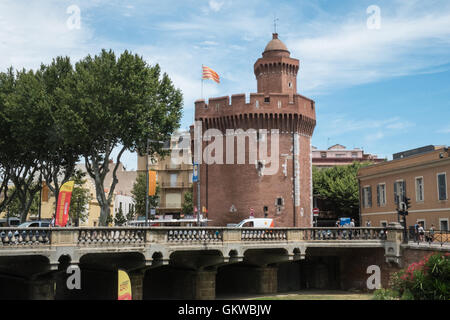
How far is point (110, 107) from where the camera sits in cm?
3909

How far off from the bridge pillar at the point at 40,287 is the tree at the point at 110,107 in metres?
9.10

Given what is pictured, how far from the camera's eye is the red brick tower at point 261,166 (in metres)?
49.4

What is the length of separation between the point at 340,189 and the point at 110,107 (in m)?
37.2

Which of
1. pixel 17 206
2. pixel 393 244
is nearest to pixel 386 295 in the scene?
pixel 393 244

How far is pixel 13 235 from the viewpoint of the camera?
79.8ft

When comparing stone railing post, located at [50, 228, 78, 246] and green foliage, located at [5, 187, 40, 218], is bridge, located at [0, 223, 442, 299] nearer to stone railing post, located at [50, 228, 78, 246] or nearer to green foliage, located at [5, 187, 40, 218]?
stone railing post, located at [50, 228, 78, 246]

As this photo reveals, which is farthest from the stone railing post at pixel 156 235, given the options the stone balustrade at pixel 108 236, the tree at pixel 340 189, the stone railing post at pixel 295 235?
the tree at pixel 340 189

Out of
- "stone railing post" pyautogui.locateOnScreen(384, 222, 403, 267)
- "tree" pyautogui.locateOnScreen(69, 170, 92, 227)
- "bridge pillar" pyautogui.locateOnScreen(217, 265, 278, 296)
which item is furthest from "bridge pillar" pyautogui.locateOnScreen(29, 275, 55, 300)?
"tree" pyautogui.locateOnScreen(69, 170, 92, 227)

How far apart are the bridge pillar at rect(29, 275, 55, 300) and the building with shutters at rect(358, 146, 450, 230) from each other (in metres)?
23.2

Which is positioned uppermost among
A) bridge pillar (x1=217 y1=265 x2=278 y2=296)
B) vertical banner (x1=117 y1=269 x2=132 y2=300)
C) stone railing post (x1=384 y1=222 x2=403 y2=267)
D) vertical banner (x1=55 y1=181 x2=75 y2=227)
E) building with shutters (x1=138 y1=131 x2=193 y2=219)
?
building with shutters (x1=138 y1=131 x2=193 y2=219)

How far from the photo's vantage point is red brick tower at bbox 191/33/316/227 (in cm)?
4944

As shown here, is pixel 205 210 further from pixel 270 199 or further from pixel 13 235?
pixel 13 235
